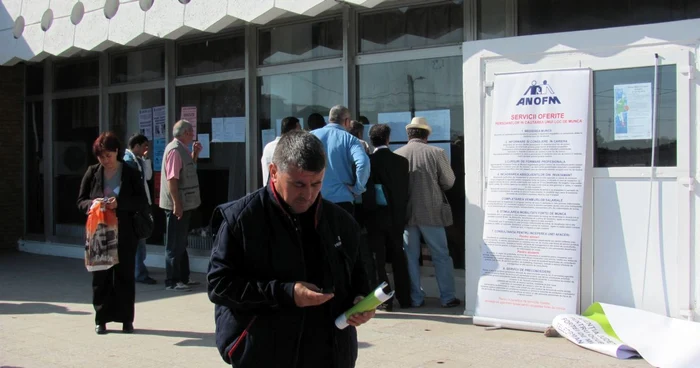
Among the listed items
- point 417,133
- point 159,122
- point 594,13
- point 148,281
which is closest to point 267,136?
point 159,122

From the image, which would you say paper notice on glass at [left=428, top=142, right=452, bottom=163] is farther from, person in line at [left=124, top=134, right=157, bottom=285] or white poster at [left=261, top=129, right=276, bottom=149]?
person in line at [left=124, top=134, right=157, bottom=285]

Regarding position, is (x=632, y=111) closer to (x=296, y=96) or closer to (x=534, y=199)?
(x=534, y=199)

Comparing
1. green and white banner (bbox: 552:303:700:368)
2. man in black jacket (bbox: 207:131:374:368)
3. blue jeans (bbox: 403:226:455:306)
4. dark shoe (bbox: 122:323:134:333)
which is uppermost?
man in black jacket (bbox: 207:131:374:368)

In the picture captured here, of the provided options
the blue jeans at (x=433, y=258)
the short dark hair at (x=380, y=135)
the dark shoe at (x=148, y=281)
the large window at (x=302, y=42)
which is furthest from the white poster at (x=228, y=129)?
the blue jeans at (x=433, y=258)

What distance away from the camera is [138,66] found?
11.4 meters

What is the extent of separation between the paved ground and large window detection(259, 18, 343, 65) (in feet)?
10.5

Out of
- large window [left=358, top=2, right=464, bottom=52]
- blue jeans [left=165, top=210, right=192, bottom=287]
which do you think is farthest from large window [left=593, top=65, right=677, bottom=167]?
blue jeans [left=165, top=210, right=192, bottom=287]

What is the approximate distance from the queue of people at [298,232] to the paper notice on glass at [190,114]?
94 centimetres

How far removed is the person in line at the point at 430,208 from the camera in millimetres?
7398

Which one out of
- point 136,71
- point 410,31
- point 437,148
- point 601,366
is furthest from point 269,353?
point 136,71

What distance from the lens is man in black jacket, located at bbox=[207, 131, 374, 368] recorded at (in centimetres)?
285

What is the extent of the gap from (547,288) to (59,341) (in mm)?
4145

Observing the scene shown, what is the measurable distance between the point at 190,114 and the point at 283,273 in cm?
807

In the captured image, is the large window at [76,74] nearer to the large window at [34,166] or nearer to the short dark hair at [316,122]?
the large window at [34,166]
